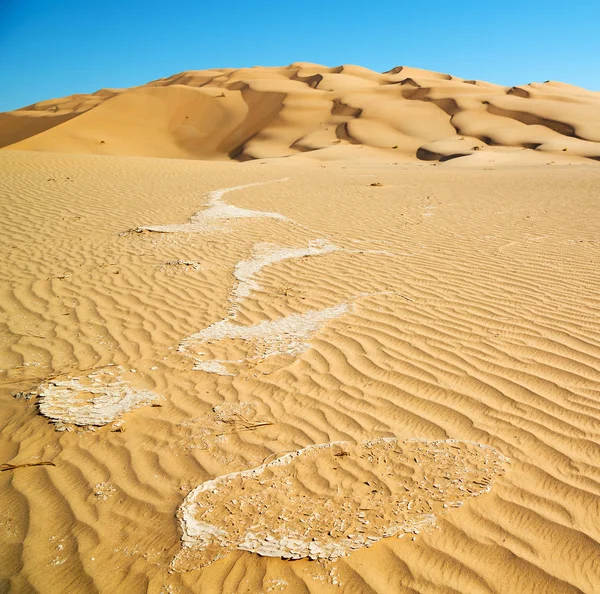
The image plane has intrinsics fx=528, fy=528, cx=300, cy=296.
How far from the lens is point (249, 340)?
4.88m

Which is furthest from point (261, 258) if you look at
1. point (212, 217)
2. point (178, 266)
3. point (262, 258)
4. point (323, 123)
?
point (323, 123)

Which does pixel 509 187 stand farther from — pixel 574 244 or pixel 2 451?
pixel 2 451

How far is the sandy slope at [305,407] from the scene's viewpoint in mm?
2406

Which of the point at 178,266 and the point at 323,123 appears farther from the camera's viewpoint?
the point at 323,123

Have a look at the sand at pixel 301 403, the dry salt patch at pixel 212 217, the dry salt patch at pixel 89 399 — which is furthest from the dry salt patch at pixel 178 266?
the dry salt patch at pixel 89 399

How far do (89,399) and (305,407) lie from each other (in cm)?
157

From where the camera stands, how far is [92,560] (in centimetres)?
245

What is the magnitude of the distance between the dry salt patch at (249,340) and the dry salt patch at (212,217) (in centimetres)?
461

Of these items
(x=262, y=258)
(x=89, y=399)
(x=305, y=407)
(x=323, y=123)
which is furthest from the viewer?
(x=323, y=123)

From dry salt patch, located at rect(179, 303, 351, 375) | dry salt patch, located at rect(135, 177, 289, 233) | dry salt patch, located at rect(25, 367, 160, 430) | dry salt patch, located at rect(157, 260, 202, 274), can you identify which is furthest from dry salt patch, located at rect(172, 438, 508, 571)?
dry salt patch, located at rect(135, 177, 289, 233)

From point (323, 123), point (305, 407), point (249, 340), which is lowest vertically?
point (305, 407)

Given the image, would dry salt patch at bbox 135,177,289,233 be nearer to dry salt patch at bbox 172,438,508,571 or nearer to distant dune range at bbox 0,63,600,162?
dry salt patch at bbox 172,438,508,571

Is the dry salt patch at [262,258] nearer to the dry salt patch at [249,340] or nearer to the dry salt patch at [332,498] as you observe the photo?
the dry salt patch at [249,340]

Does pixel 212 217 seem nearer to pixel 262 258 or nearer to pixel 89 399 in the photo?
pixel 262 258
